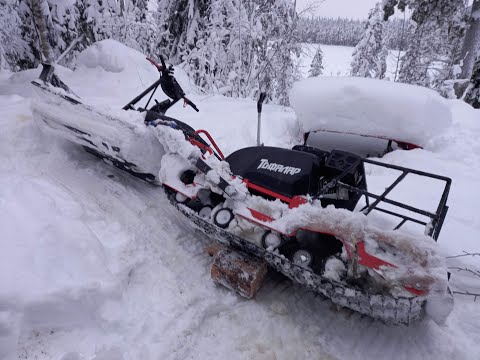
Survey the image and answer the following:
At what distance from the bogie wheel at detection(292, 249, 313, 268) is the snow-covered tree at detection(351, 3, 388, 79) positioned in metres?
23.9

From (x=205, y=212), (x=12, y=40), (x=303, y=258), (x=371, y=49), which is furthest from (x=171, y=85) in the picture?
(x=371, y=49)

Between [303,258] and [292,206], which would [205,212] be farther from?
[303,258]

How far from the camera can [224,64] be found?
1167 centimetres

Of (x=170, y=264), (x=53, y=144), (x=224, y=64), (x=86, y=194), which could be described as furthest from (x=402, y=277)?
(x=224, y=64)

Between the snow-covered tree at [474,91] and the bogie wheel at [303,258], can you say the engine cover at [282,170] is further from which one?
the snow-covered tree at [474,91]

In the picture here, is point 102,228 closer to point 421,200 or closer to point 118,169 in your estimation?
point 118,169

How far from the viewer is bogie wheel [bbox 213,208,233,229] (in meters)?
2.88

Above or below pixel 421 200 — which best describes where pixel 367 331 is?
below

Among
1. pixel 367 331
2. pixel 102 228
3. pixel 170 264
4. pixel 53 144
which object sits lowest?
pixel 367 331

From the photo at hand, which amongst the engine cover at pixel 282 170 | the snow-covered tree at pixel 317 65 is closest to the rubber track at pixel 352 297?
the engine cover at pixel 282 170

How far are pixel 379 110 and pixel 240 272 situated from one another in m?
3.69

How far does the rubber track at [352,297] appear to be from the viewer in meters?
2.04

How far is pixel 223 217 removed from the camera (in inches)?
115

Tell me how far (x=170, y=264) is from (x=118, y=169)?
6.78 feet
